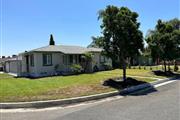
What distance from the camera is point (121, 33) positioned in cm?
2081

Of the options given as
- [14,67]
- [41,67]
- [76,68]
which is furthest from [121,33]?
[14,67]

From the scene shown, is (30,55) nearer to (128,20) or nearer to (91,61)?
(91,61)

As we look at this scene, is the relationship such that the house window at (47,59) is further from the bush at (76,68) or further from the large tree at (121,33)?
the large tree at (121,33)

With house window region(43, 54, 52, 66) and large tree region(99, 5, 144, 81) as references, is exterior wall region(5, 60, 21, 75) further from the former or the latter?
large tree region(99, 5, 144, 81)

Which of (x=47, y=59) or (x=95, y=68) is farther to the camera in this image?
(x=95, y=68)

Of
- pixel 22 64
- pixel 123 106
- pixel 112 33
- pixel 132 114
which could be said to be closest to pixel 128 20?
pixel 112 33

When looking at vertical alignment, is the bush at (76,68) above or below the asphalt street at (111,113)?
above

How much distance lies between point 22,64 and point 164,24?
57.5ft

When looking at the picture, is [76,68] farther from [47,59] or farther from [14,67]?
[14,67]

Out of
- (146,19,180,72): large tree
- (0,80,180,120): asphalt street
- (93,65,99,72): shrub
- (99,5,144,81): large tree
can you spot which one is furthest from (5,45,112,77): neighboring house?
(0,80,180,120): asphalt street

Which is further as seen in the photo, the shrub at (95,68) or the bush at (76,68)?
the shrub at (95,68)

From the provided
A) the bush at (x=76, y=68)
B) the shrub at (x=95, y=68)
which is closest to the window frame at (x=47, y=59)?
the bush at (x=76, y=68)

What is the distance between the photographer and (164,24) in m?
31.9

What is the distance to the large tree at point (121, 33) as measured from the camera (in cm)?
2075
